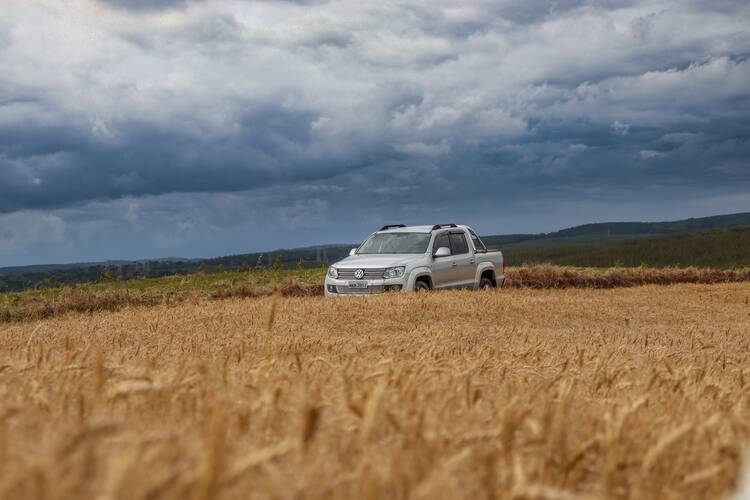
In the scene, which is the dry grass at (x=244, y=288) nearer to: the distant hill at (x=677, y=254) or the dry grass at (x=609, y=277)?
the dry grass at (x=609, y=277)

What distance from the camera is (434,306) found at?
11164 mm

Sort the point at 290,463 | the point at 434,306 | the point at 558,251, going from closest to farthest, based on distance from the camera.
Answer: the point at 290,463 < the point at 434,306 < the point at 558,251

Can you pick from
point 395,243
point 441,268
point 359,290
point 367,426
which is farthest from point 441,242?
point 367,426

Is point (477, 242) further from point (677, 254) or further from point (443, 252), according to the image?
point (677, 254)

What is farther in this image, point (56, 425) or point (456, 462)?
point (56, 425)

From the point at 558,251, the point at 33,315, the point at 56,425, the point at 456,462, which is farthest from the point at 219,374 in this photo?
the point at 558,251

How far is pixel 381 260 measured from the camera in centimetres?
1767

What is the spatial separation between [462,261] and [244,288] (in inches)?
249

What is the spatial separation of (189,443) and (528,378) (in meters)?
3.15

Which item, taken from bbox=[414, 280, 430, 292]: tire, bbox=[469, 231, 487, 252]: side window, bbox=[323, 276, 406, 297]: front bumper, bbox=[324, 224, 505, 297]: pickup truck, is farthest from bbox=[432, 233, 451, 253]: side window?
bbox=[323, 276, 406, 297]: front bumper

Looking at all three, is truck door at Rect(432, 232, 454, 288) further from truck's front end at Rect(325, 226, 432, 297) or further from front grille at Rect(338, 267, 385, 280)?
front grille at Rect(338, 267, 385, 280)

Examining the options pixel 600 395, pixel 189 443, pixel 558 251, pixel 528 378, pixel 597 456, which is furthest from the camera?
pixel 558 251

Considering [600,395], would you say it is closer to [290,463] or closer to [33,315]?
[290,463]

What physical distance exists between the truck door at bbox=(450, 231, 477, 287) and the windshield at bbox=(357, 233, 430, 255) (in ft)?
3.02
